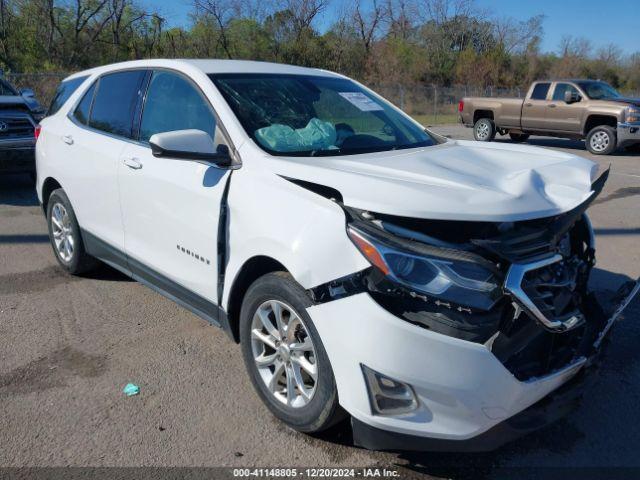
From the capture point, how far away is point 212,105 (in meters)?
3.45

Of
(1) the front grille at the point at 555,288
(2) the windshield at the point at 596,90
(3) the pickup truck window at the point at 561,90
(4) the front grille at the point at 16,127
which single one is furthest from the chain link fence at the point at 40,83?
(1) the front grille at the point at 555,288

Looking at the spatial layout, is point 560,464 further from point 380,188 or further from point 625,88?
point 625,88

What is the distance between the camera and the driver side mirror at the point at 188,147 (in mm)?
3111

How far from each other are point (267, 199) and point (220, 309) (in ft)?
2.61

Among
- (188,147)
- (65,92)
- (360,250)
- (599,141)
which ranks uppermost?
(65,92)

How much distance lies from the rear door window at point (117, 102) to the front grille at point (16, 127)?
483 cm

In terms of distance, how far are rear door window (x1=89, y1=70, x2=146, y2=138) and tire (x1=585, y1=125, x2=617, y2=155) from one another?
13.6 meters

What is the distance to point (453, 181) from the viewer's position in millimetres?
2680

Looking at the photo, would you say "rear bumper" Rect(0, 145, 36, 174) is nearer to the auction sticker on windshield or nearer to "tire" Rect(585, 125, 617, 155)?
the auction sticker on windshield

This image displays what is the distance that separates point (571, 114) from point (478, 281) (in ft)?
48.6

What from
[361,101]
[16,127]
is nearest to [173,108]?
[361,101]

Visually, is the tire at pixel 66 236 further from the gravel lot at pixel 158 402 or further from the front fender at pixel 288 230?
the front fender at pixel 288 230

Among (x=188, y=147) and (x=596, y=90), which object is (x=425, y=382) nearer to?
(x=188, y=147)

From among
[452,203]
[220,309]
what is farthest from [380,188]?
[220,309]
